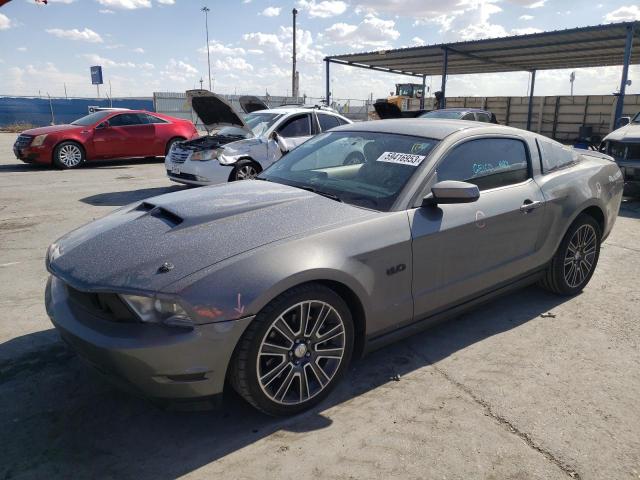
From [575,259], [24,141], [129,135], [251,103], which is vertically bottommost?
[575,259]

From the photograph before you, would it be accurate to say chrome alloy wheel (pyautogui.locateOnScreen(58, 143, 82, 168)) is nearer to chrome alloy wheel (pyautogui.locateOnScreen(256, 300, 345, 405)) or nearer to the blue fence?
chrome alloy wheel (pyautogui.locateOnScreen(256, 300, 345, 405))

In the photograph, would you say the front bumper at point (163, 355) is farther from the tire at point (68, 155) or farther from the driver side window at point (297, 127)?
the tire at point (68, 155)

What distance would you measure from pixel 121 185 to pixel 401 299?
8.27 meters

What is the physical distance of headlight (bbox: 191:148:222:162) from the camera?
820 centimetres

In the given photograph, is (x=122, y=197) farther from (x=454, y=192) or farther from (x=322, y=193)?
(x=454, y=192)

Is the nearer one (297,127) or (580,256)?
(580,256)

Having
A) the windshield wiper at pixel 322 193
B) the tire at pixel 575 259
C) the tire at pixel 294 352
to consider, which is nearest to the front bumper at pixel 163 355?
the tire at pixel 294 352

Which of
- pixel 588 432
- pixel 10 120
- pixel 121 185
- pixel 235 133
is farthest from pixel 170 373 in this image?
pixel 10 120

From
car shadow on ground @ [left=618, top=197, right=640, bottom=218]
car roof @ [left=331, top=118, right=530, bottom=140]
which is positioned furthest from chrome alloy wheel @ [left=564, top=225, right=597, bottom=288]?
car shadow on ground @ [left=618, top=197, right=640, bottom=218]

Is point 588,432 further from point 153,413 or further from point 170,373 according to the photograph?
point 153,413

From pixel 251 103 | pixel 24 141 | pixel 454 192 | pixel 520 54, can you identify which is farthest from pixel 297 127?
pixel 520 54

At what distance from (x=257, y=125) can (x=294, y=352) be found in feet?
22.5

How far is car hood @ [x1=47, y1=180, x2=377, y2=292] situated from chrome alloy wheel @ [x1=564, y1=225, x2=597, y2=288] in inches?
89.0

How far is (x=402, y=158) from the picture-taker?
324 centimetres
